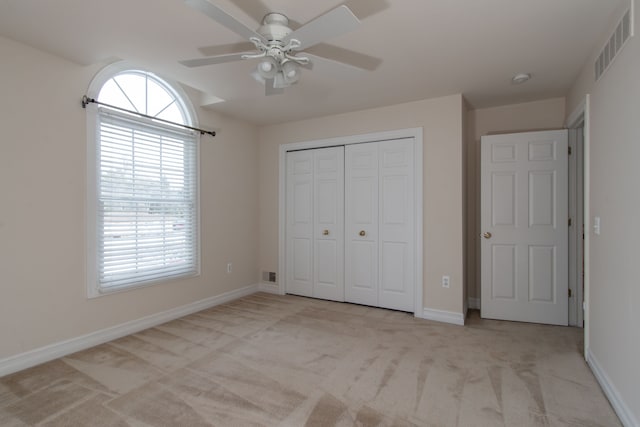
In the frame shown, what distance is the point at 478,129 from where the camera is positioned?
12.9ft

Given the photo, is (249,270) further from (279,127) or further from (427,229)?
(427,229)

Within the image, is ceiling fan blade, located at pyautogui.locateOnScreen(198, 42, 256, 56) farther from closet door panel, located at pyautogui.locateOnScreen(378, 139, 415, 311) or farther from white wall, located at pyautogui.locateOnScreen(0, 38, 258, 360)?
closet door panel, located at pyautogui.locateOnScreen(378, 139, 415, 311)

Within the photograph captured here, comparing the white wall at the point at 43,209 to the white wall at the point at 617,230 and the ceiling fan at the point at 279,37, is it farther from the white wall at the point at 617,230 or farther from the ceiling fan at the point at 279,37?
the white wall at the point at 617,230

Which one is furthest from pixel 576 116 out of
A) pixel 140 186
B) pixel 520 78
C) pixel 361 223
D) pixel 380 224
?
pixel 140 186

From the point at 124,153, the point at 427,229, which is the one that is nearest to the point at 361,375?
the point at 427,229

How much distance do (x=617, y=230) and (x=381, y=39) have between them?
1.97m

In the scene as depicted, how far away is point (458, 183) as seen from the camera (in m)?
3.41

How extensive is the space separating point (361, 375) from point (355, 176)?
7.87 feet

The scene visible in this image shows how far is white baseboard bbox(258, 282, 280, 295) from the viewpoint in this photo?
15.0ft

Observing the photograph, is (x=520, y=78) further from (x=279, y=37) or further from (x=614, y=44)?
(x=279, y=37)

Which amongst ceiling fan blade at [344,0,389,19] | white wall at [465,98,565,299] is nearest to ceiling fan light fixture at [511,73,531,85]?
white wall at [465,98,565,299]

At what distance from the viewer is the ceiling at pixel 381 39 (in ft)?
6.40

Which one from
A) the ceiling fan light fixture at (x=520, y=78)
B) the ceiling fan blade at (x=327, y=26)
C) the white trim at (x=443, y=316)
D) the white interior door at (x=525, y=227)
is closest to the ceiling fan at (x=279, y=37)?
the ceiling fan blade at (x=327, y=26)

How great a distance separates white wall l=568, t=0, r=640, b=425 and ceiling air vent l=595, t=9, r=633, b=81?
0.06m
